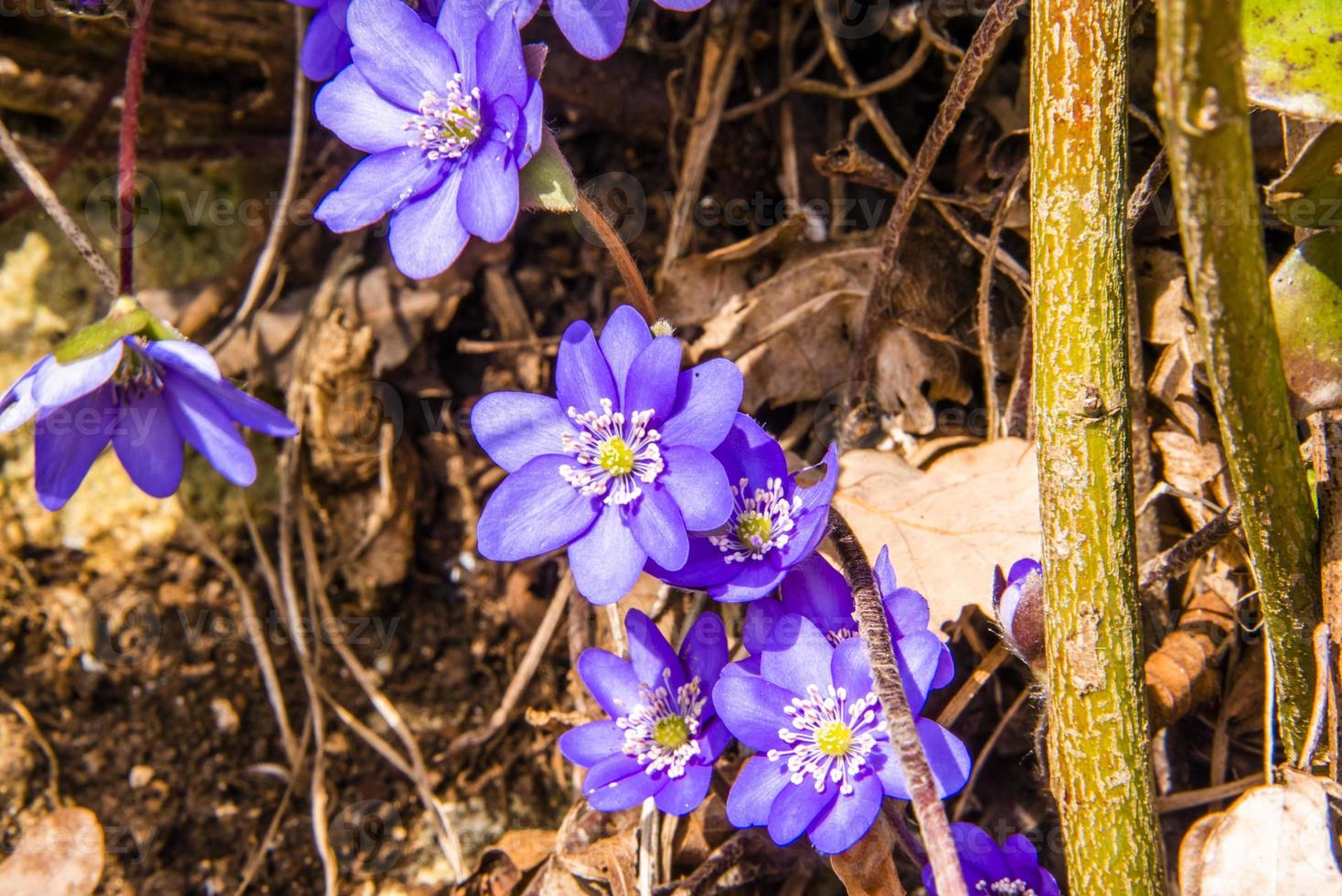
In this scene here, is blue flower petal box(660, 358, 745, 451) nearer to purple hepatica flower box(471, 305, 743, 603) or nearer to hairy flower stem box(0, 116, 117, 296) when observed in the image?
purple hepatica flower box(471, 305, 743, 603)

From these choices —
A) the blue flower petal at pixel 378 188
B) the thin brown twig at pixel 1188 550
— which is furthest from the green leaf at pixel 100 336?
the thin brown twig at pixel 1188 550

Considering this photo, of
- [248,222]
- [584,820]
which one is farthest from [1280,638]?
[248,222]

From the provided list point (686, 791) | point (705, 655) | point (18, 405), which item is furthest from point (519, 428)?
point (18, 405)

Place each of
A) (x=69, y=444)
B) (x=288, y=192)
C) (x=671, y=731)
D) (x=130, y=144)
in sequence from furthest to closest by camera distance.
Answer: (x=288, y=192)
(x=130, y=144)
(x=69, y=444)
(x=671, y=731)

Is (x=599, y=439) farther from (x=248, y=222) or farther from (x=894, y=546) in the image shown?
(x=248, y=222)

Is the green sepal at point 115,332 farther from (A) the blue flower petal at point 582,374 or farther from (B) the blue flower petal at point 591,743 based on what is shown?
(B) the blue flower petal at point 591,743

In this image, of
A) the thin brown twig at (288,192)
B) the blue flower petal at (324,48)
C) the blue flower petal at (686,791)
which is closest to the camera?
the blue flower petal at (686,791)

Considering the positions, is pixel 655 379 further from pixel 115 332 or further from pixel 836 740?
pixel 115 332
